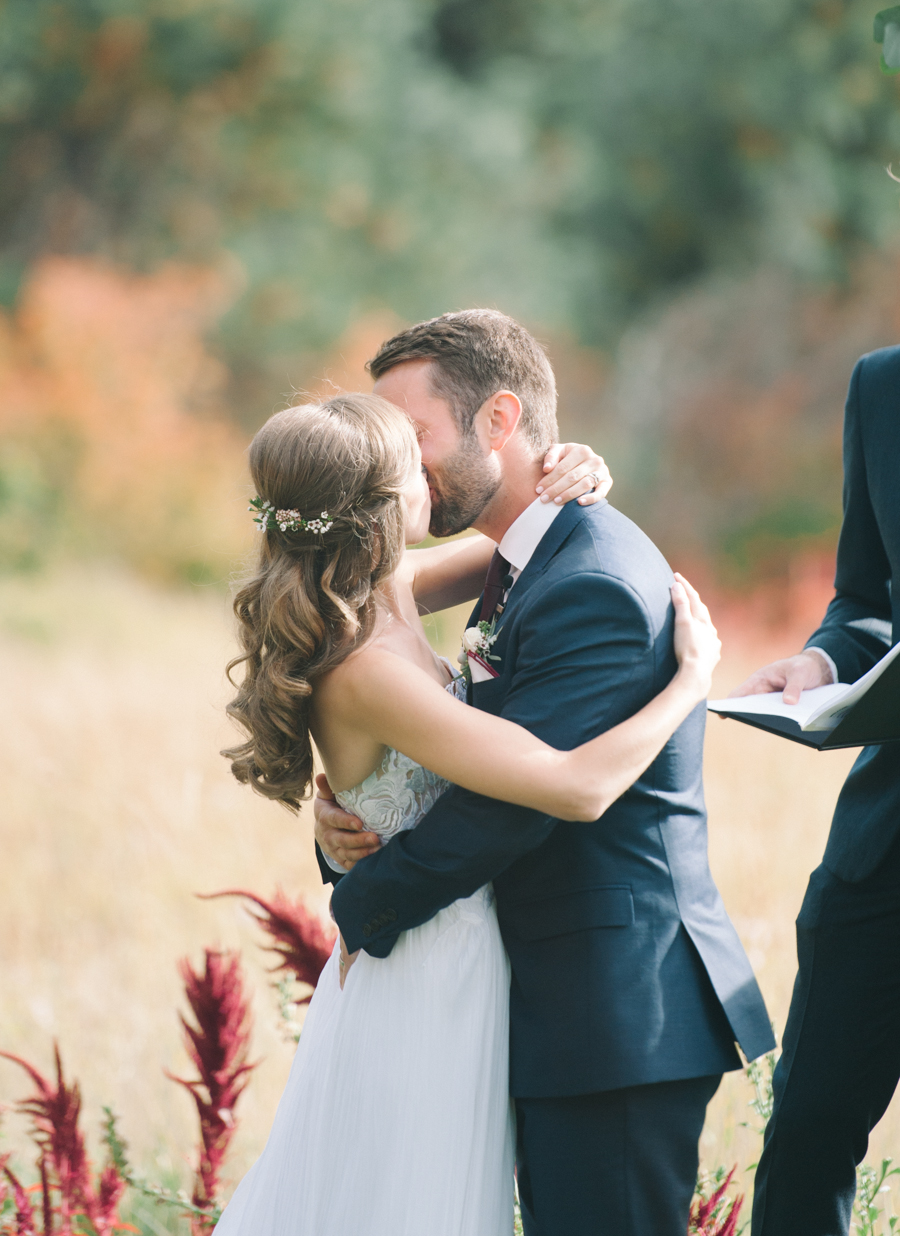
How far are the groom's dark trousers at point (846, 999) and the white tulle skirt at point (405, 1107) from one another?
0.55 meters

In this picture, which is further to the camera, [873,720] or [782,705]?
[782,705]

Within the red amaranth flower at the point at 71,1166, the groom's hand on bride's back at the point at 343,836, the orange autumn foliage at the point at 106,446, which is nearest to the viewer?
the groom's hand on bride's back at the point at 343,836

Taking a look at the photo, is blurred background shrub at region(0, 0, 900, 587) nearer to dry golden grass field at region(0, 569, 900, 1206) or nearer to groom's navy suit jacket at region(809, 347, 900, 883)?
dry golden grass field at region(0, 569, 900, 1206)

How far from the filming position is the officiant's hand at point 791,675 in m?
2.37

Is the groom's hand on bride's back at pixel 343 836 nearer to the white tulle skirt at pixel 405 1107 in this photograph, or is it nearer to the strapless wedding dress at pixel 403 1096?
the strapless wedding dress at pixel 403 1096

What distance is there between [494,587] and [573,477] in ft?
0.94

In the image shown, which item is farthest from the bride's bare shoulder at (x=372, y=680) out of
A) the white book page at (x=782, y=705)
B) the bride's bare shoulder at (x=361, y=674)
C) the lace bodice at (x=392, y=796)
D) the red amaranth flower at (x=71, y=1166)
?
the red amaranth flower at (x=71, y=1166)

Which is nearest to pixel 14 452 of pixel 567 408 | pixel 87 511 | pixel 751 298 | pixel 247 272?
pixel 87 511

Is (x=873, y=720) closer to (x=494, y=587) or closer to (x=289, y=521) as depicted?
(x=494, y=587)

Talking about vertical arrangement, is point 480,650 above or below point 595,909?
above

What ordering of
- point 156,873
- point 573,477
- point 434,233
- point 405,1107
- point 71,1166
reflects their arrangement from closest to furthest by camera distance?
point 405,1107
point 573,477
point 71,1166
point 156,873
point 434,233

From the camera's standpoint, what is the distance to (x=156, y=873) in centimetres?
511

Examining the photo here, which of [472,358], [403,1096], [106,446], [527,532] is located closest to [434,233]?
[106,446]

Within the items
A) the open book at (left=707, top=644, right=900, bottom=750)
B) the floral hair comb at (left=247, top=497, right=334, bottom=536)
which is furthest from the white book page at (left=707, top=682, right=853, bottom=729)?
the floral hair comb at (left=247, top=497, right=334, bottom=536)
